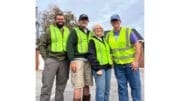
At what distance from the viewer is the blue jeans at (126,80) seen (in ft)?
23.3

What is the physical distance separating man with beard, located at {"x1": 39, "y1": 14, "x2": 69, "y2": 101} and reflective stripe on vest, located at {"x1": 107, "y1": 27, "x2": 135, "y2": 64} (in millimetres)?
735

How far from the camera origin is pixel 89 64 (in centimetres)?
720

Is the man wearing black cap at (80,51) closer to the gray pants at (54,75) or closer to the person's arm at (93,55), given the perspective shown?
the person's arm at (93,55)

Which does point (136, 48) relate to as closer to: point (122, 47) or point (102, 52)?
point (122, 47)

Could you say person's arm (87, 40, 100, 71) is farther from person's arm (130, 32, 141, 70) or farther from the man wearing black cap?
person's arm (130, 32, 141, 70)

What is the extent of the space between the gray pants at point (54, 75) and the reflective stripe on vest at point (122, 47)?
83cm

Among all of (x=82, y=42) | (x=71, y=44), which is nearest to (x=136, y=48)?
(x=82, y=42)

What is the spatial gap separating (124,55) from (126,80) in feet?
1.32

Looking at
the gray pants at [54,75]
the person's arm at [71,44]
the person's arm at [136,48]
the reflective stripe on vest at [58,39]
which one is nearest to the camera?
the person's arm at [136,48]

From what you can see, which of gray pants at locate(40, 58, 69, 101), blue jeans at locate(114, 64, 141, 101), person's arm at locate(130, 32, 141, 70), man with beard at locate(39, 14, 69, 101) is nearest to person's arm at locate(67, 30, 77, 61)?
man with beard at locate(39, 14, 69, 101)

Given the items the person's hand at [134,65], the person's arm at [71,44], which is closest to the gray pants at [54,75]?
the person's arm at [71,44]
